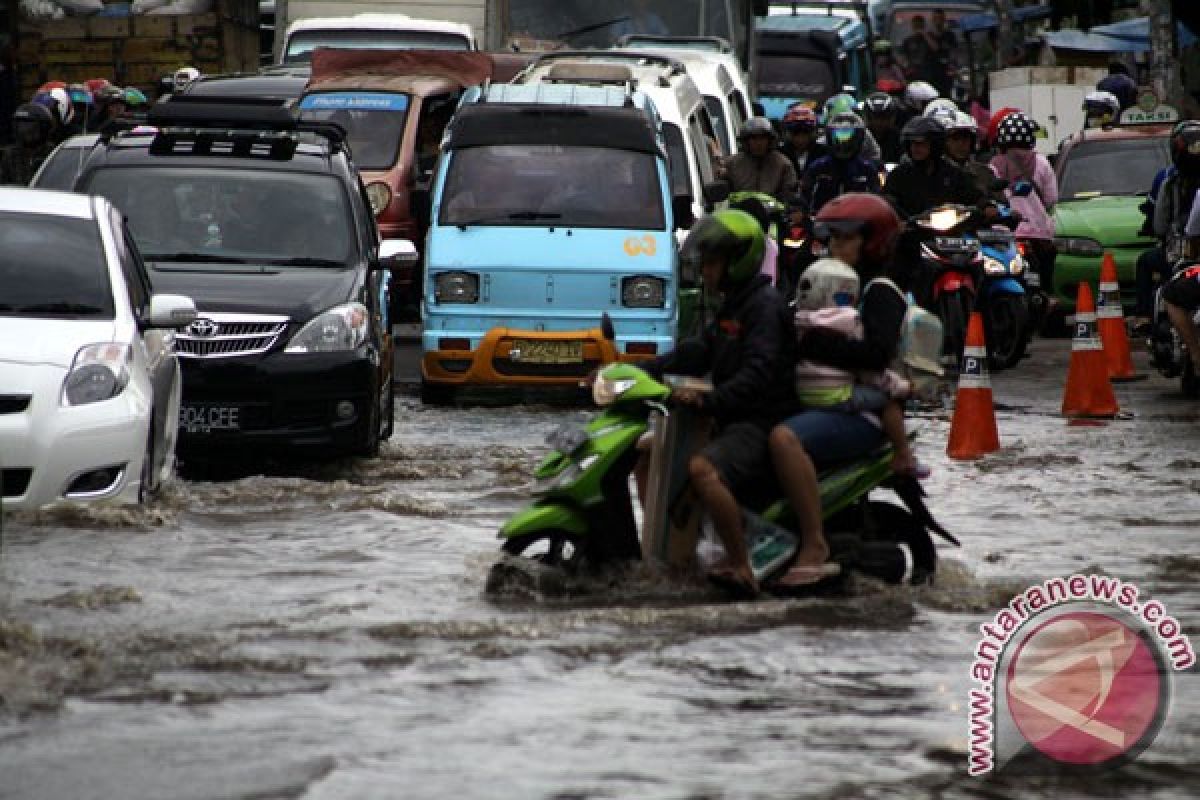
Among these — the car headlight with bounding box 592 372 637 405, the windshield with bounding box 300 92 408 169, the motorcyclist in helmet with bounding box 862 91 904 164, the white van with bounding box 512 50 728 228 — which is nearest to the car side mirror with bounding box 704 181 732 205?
the white van with bounding box 512 50 728 228

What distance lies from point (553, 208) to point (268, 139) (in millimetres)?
3535

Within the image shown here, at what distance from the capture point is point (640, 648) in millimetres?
9266

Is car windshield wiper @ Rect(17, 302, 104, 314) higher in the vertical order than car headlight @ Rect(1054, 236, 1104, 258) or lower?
higher

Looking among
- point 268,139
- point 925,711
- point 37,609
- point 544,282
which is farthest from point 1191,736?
point 544,282

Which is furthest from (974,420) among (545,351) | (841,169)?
(841,169)

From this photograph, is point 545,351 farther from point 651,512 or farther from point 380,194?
point 651,512

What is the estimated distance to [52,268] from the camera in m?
13.0

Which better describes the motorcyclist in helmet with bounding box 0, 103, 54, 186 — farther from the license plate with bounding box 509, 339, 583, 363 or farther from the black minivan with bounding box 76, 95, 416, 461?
the black minivan with bounding box 76, 95, 416, 461

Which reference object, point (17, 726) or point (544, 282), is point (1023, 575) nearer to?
point (17, 726)

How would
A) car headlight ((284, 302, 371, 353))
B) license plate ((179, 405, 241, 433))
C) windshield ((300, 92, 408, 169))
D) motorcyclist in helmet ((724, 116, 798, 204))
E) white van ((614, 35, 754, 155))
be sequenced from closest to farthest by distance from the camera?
license plate ((179, 405, 241, 433)) → car headlight ((284, 302, 371, 353)) → motorcyclist in helmet ((724, 116, 798, 204)) → windshield ((300, 92, 408, 169)) → white van ((614, 35, 754, 155))

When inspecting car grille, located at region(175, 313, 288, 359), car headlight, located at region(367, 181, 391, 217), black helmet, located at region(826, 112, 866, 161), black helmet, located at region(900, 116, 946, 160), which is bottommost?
car headlight, located at region(367, 181, 391, 217)

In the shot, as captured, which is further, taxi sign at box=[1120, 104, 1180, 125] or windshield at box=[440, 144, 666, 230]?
taxi sign at box=[1120, 104, 1180, 125]

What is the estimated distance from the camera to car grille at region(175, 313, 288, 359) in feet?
48.4

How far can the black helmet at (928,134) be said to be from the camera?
2122cm
